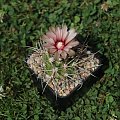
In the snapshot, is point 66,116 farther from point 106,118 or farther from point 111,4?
point 111,4

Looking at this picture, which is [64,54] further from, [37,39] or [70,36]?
[37,39]

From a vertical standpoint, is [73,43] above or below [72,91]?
above

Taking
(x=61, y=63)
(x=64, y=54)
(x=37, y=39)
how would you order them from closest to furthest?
1. (x=64, y=54)
2. (x=61, y=63)
3. (x=37, y=39)

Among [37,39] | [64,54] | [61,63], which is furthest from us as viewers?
[37,39]

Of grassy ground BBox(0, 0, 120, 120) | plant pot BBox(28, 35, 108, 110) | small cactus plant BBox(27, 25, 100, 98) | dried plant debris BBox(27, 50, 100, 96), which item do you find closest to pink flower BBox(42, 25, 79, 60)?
small cactus plant BBox(27, 25, 100, 98)

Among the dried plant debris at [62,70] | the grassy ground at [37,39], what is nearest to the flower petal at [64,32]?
the dried plant debris at [62,70]

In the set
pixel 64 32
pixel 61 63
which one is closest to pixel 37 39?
pixel 61 63

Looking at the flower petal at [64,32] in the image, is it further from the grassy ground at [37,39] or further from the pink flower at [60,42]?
the grassy ground at [37,39]
